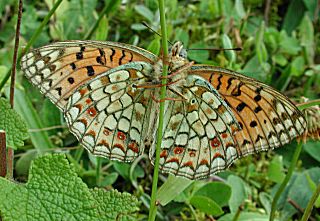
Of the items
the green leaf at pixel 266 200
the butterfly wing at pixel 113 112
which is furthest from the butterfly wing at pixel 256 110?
the green leaf at pixel 266 200

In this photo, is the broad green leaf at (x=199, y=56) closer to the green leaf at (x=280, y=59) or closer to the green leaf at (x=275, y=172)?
the green leaf at (x=280, y=59)

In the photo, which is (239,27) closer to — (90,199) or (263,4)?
(263,4)

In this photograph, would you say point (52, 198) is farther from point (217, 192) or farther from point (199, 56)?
point (199, 56)

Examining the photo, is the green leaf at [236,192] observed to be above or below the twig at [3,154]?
below

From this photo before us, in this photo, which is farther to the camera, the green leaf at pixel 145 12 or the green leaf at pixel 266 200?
the green leaf at pixel 145 12

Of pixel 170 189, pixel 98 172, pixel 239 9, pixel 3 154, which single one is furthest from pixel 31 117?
pixel 239 9

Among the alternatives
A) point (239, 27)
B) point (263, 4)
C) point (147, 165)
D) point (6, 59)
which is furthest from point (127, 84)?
point (263, 4)
